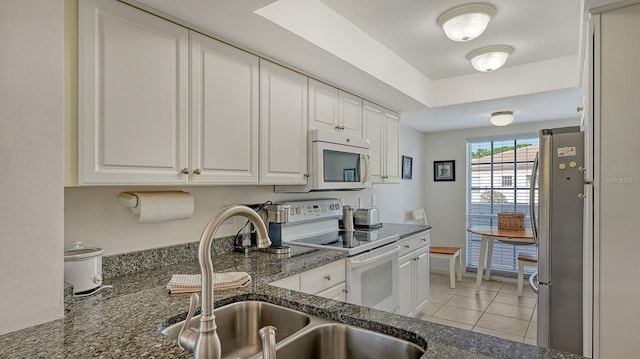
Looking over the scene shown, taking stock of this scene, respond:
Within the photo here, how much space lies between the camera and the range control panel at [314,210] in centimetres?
264

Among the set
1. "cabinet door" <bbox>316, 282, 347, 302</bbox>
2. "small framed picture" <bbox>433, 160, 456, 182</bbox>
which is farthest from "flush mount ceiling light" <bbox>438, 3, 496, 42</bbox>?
"small framed picture" <bbox>433, 160, 456, 182</bbox>

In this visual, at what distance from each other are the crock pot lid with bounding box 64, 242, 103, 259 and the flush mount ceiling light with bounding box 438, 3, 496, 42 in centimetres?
224

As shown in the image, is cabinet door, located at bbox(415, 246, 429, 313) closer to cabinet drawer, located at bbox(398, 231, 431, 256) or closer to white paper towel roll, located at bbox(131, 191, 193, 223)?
cabinet drawer, located at bbox(398, 231, 431, 256)

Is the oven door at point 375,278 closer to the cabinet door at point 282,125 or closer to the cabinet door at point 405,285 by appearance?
the cabinet door at point 405,285

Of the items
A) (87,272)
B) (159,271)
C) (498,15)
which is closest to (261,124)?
(159,271)

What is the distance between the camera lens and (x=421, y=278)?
3281 millimetres

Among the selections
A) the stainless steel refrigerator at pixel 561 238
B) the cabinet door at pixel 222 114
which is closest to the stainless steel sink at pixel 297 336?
the cabinet door at pixel 222 114

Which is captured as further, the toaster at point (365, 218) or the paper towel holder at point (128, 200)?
the toaster at point (365, 218)

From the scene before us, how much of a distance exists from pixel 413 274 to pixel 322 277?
55.3 inches

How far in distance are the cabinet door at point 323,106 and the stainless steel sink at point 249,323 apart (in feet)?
4.52

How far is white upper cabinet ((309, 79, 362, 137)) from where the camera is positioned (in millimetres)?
2455

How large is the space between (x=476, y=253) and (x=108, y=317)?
186 inches

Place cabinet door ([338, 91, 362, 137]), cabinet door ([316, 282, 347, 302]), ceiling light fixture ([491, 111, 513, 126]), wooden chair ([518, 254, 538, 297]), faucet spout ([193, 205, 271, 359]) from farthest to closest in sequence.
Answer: wooden chair ([518, 254, 538, 297])
ceiling light fixture ([491, 111, 513, 126])
cabinet door ([338, 91, 362, 137])
cabinet door ([316, 282, 347, 302])
faucet spout ([193, 205, 271, 359])

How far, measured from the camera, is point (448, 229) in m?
5.02
